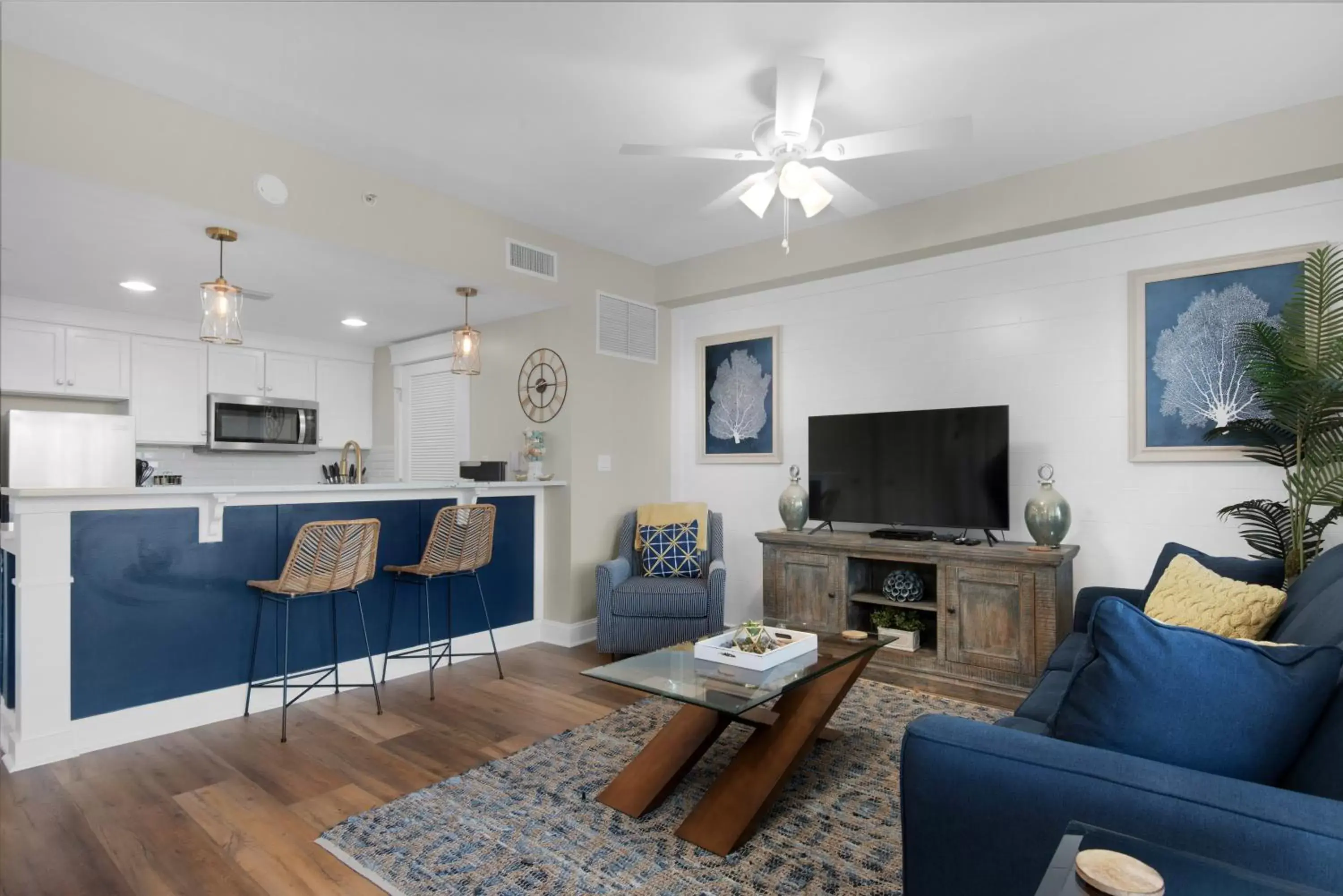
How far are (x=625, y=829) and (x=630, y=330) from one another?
3.53m

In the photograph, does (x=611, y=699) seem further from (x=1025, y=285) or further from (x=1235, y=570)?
(x=1025, y=285)

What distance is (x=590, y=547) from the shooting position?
4.71m

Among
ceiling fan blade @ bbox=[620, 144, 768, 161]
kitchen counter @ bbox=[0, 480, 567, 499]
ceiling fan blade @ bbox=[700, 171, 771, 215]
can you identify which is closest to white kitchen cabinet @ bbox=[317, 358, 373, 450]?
kitchen counter @ bbox=[0, 480, 567, 499]

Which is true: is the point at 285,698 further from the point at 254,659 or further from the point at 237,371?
the point at 237,371

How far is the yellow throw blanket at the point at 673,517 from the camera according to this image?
458 cm

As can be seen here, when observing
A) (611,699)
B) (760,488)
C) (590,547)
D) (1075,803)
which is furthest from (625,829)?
(760,488)

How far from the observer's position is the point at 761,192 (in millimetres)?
3012

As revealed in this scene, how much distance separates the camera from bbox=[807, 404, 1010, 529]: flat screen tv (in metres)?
3.79

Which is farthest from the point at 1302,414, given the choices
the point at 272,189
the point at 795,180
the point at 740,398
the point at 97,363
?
the point at 97,363

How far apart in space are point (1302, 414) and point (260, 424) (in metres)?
6.65

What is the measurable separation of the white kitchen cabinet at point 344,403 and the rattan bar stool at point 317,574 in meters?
3.08

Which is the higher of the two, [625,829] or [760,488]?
[760,488]

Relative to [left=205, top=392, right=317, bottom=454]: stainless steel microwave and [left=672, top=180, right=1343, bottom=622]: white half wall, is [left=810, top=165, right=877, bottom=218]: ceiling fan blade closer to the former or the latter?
[left=672, top=180, right=1343, bottom=622]: white half wall

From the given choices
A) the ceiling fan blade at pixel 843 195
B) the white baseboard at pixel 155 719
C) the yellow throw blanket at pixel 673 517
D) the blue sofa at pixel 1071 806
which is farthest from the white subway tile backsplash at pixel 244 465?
the blue sofa at pixel 1071 806
